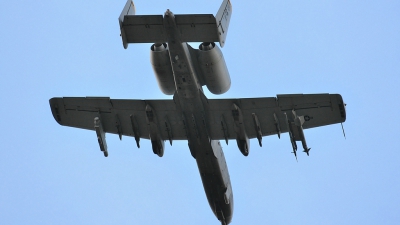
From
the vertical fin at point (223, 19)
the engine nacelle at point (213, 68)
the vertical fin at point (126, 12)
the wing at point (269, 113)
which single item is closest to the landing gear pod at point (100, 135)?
the wing at point (269, 113)

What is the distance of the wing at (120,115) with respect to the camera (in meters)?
37.4

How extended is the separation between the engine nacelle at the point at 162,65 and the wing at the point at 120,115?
208cm

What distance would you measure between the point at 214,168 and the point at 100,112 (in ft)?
19.7

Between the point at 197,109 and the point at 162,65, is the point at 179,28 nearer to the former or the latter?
the point at 162,65

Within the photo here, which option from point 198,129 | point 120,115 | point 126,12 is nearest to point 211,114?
point 198,129

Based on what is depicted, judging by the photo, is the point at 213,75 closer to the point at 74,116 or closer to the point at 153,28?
the point at 153,28

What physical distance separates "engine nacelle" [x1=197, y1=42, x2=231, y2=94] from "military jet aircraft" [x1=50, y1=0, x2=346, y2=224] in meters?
0.04

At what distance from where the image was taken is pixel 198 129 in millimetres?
36906

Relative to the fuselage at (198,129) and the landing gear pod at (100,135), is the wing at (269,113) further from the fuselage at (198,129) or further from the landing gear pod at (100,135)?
the landing gear pod at (100,135)

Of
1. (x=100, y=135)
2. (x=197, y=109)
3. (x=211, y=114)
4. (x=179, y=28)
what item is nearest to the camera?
(x=179, y=28)

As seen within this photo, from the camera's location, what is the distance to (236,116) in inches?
1436

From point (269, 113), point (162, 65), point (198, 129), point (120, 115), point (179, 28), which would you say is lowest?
point (198, 129)

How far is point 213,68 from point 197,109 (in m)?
2.60

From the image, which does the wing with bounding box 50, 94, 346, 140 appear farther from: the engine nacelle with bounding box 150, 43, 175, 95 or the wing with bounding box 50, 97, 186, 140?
the engine nacelle with bounding box 150, 43, 175, 95
